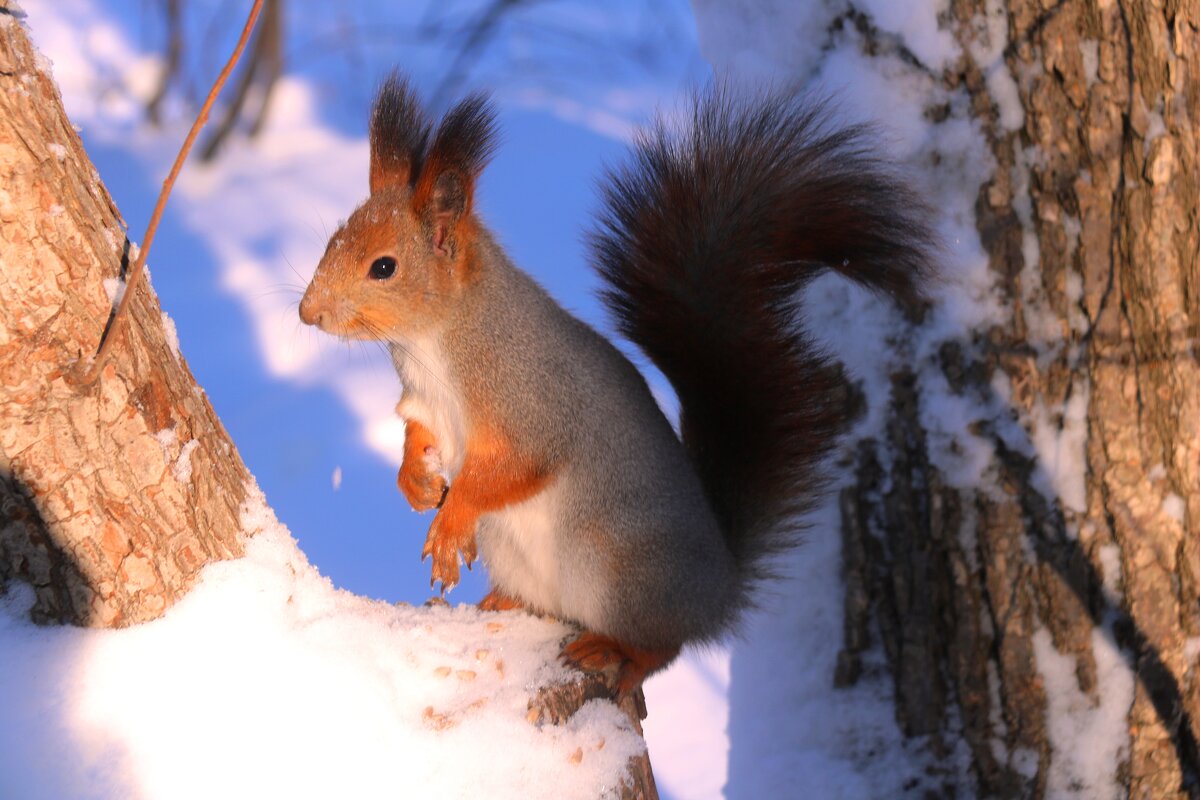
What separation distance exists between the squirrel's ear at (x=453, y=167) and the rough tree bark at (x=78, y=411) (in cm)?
46

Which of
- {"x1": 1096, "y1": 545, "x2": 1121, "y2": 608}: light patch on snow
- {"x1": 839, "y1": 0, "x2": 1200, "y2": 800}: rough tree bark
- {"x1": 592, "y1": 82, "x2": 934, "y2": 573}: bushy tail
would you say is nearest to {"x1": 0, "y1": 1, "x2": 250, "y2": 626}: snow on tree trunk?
{"x1": 592, "y1": 82, "x2": 934, "y2": 573}: bushy tail

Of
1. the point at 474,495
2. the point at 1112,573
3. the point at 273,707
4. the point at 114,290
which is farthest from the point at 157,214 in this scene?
the point at 1112,573

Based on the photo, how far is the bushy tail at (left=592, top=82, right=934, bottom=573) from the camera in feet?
4.64

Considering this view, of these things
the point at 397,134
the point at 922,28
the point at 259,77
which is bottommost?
the point at 397,134

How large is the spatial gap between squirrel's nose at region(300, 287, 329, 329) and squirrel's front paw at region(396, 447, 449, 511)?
249mm

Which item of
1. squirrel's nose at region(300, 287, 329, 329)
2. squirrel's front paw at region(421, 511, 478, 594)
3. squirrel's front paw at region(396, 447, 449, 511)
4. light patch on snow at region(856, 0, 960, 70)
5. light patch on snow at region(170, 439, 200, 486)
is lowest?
light patch on snow at region(170, 439, 200, 486)

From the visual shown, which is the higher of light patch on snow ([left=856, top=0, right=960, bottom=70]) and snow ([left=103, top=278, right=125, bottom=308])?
light patch on snow ([left=856, top=0, right=960, bottom=70])

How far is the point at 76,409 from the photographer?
98 centimetres

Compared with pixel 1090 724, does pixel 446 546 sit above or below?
above

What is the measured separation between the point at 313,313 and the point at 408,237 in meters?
0.16

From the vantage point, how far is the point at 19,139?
0.93m

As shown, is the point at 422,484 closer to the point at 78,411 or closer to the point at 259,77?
the point at 78,411

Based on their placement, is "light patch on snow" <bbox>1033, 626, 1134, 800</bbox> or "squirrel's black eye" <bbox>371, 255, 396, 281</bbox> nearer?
"squirrel's black eye" <bbox>371, 255, 396, 281</bbox>

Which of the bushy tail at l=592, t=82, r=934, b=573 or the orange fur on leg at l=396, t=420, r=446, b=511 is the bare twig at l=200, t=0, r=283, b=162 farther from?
the bushy tail at l=592, t=82, r=934, b=573
